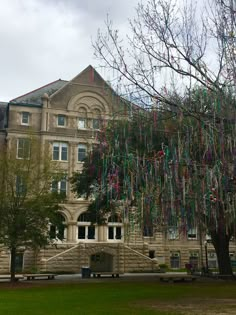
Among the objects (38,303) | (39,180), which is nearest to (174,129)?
(38,303)

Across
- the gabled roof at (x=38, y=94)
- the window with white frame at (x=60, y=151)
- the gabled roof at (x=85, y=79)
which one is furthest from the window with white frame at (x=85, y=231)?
the gabled roof at (x=85, y=79)

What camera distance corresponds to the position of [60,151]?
47844mm

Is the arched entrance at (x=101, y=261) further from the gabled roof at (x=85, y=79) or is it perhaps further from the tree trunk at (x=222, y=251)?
the gabled roof at (x=85, y=79)

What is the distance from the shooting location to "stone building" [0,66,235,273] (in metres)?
44.2

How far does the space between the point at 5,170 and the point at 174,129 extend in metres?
16.4

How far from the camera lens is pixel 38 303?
16266 mm

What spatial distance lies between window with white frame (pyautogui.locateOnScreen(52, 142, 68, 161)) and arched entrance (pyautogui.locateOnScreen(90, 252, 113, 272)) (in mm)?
10451

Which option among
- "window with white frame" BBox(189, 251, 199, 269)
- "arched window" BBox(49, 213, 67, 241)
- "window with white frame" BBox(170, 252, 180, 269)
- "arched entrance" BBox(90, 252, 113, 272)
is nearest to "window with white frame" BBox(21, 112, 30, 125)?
"arched entrance" BBox(90, 252, 113, 272)

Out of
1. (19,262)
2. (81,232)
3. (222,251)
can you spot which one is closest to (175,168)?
(222,251)

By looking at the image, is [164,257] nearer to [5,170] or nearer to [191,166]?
[5,170]

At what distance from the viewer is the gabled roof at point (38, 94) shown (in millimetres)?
48638

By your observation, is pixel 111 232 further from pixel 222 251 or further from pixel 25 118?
pixel 222 251

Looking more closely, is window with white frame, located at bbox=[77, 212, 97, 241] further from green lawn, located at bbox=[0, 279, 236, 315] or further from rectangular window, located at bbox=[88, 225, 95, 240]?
green lawn, located at bbox=[0, 279, 236, 315]

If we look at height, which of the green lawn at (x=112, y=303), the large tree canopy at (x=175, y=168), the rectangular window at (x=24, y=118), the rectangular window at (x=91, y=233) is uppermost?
the rectangular window at (x=24, y=118)
